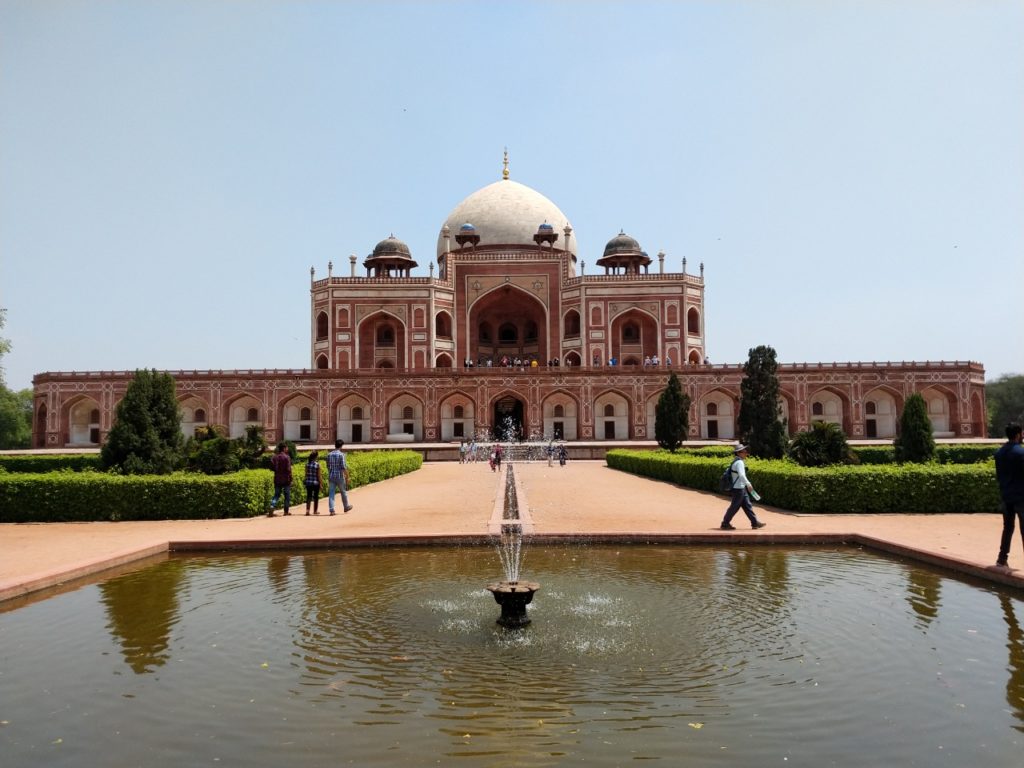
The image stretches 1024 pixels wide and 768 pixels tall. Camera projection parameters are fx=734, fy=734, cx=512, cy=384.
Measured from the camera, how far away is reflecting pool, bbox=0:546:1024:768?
304cm

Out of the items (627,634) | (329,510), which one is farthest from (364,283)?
(627,634)

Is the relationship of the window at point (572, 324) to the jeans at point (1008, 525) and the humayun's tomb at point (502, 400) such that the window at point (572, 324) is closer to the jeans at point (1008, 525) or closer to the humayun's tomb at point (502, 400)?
the humayun's tomb at point (502, 400)

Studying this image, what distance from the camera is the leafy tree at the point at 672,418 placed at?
1947 cm

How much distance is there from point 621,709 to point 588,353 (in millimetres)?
33358

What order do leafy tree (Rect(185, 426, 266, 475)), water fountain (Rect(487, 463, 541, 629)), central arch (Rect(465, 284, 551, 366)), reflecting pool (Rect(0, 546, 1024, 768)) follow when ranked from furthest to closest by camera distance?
central arch (Rect(465, 284, 551, 366))
leafy tree (Rect(185, 426, 266, 475))
water fountain (Rect(487, 463, 541, 629))
reflecting pool (Rect(0, 546, 1024, 768))

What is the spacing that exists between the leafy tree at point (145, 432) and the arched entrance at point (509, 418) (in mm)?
21518

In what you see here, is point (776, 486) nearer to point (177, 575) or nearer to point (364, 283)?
point (177, 575)

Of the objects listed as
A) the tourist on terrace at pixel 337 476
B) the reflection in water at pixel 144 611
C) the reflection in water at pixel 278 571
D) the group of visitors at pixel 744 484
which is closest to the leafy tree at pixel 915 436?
the group of visitors at pixel 744 484

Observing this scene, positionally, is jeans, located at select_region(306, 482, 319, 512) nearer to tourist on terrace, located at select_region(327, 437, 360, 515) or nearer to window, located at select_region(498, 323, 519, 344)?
tourist on terrace, located at select_region(327, 437, 360, 515)

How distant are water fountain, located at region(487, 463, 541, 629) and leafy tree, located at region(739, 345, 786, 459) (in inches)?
261

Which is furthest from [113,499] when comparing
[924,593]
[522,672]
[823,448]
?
[823,448]

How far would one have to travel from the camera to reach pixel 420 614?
5012 millimetres

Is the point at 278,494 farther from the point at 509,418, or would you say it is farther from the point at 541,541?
the point at 509,418

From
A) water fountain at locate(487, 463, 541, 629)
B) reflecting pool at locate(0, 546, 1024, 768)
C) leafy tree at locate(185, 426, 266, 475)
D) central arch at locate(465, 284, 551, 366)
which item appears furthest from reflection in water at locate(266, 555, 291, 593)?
central arch at locate(465, 284, 551, 366)
